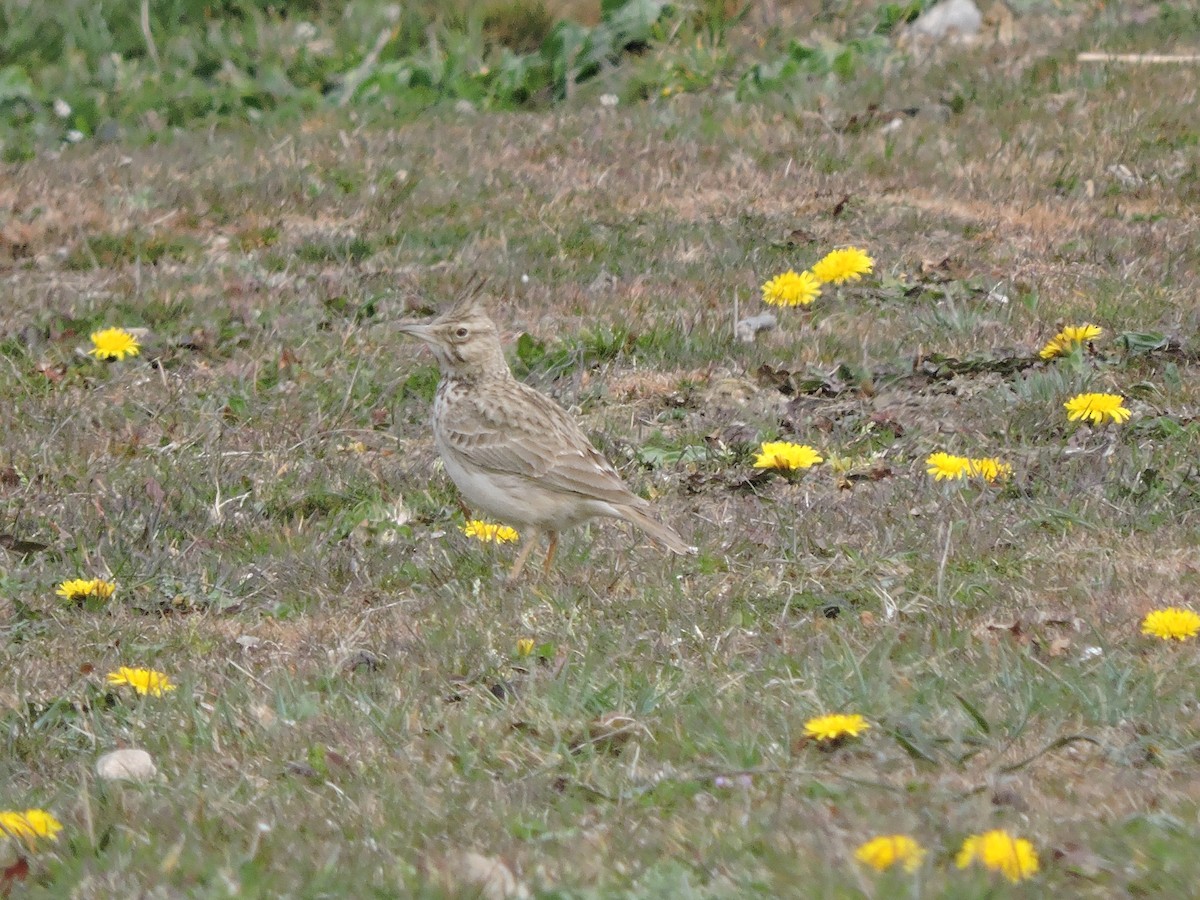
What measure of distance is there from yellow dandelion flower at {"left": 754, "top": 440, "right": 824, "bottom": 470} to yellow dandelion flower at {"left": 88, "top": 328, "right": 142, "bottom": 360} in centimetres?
368

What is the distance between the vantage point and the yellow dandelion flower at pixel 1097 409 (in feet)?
25.2

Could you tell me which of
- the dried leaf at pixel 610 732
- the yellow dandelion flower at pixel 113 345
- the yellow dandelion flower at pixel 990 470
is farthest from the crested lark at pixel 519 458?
the yellow dandelion flower at pixel 113 345

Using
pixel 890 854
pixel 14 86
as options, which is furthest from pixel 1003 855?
pixel 14 86

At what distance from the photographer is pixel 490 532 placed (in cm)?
754

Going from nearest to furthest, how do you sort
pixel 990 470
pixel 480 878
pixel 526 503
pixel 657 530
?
pixel 480 878, pixel 657 530, pixel 526 503, pixel 990 470

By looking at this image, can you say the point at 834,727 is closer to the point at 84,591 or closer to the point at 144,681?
the point at 144,681

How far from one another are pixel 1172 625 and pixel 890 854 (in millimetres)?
1848

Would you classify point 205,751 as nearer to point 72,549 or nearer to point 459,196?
point 72,549

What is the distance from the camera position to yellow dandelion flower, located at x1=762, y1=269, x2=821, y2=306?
982 cm

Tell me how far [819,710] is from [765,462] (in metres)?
2.98

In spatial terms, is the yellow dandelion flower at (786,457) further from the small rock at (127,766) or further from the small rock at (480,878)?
the small rock at (480,878)

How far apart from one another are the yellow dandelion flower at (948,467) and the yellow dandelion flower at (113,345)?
444 cm

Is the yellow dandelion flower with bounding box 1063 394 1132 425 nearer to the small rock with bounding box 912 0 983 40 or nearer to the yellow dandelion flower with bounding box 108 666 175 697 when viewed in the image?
the yellow dandelion flower with bounding box 108 666 175 697

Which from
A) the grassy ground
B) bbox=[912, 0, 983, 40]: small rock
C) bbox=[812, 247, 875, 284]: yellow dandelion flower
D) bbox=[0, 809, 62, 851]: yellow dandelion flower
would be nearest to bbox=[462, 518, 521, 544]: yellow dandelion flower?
the grassy ground
